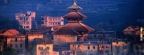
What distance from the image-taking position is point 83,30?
6.83 metres

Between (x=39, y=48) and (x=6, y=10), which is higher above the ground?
(x=6, y=10)

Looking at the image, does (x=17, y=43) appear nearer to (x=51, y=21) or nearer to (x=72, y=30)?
(x=51, y=21)

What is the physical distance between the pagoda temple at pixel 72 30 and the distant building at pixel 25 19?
378 mm

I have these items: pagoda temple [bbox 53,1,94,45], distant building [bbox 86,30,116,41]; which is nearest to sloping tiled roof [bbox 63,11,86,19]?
pagoda temple [bbox 53,1,94,45]

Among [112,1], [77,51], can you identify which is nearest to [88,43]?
[77,51]

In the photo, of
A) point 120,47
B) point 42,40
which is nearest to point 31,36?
point 42,40

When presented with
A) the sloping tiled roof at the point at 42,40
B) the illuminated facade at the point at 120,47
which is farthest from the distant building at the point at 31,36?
A: the illuminated facade at the point at 120,47

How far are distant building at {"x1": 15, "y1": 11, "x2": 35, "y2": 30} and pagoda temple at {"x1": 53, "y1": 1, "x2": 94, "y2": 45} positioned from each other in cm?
38

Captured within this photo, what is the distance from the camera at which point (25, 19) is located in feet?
22.4

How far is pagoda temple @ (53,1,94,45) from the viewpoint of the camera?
6.82 meters

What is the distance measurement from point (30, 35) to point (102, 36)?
1009 millimetres

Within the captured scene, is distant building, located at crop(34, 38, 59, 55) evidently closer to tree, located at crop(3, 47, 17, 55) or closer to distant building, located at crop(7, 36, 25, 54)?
distant building, located at crop(7, 36, 25, 54)

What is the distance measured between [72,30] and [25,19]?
0.68 metres

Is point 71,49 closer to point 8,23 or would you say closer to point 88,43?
point 88,43
